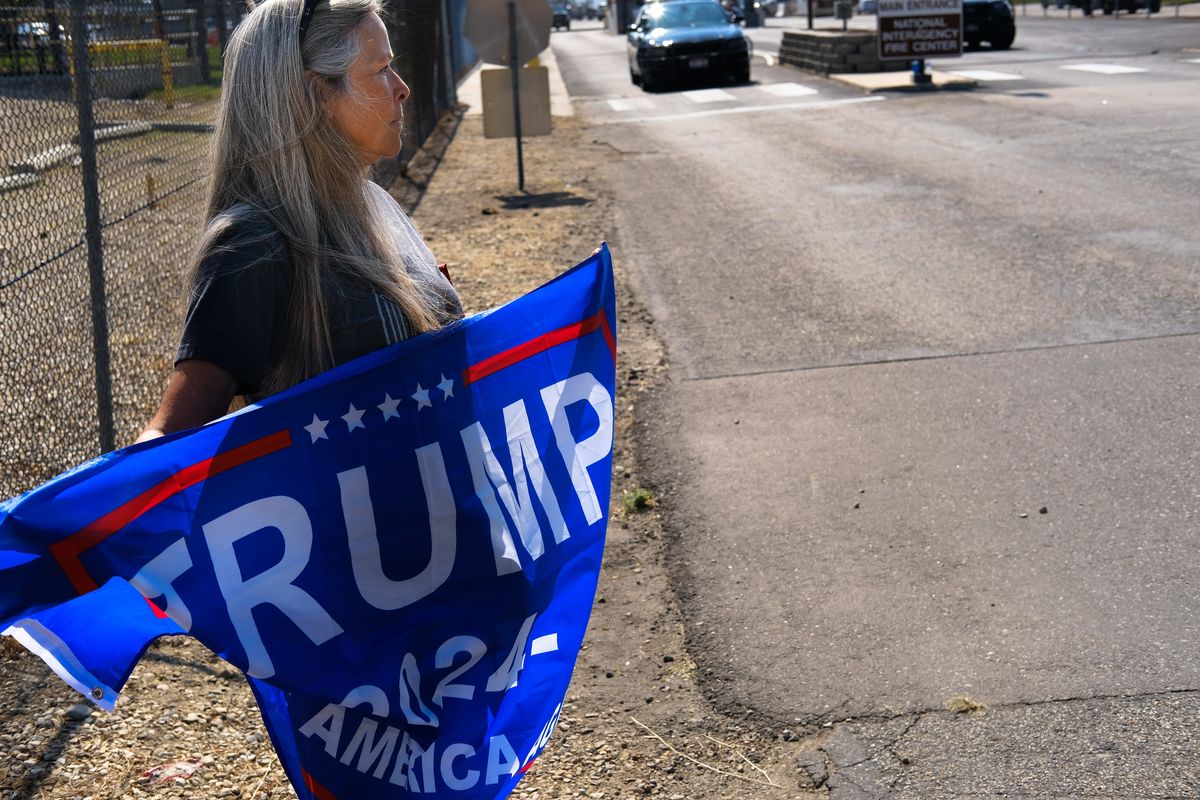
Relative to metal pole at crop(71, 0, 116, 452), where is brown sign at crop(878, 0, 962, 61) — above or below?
above

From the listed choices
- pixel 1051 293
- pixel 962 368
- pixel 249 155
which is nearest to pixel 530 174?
pixel 1051 293

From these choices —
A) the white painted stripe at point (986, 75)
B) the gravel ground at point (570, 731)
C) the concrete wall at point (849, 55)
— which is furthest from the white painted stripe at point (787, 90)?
the gravel ground at point (570, 731)

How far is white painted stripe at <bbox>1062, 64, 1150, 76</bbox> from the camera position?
2223 cm

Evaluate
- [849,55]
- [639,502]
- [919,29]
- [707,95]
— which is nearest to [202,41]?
[639,502]

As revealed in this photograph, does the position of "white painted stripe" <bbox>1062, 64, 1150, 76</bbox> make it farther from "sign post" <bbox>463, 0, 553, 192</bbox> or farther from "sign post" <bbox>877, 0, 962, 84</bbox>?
"sign post" <bbox>463, 0, 553, 192</bbox>

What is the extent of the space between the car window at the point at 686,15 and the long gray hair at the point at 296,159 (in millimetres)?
25800

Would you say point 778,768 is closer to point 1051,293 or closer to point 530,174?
point 1051,293

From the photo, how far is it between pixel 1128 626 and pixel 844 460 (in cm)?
A: 178

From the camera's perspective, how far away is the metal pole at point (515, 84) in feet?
45.4

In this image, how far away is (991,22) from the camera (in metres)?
31.2

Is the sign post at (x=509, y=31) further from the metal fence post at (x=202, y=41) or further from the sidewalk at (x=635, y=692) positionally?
the metal fence post at (x=202, y=41)

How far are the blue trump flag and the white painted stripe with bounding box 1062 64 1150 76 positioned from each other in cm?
2196

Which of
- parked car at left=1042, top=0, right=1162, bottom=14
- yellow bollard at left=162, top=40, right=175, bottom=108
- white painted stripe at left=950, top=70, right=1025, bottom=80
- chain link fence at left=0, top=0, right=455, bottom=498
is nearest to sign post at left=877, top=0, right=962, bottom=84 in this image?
white painted stripe at left=950, top=70, right=1025, bottom=80

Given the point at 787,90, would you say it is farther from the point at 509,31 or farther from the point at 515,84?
the point at 509,31
